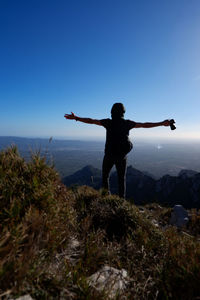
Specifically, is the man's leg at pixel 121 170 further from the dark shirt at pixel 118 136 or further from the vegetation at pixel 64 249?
the vegetation at pixel 64 249

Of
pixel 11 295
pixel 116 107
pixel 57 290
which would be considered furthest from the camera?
pixel 116 107

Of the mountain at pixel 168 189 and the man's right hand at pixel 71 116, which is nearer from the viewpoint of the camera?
the man's right hand at pixel 71 116

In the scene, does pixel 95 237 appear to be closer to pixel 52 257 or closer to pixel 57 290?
pixel 52 257

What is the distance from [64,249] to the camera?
2.48m

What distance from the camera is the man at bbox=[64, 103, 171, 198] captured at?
18.3ft

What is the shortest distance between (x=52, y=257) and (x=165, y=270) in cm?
146

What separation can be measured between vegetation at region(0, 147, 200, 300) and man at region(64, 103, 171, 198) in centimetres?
190

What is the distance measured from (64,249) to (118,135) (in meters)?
3.87

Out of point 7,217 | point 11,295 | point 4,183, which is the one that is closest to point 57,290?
point 11,295

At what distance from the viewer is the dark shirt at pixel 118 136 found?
5.58 metres

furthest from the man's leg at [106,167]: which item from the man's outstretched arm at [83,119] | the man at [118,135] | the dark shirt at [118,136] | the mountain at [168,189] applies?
the mountain at [168,189]

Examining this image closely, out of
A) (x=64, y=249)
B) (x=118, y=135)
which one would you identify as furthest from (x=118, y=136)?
(x=64, y=249)

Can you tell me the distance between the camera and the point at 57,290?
67.3 inches

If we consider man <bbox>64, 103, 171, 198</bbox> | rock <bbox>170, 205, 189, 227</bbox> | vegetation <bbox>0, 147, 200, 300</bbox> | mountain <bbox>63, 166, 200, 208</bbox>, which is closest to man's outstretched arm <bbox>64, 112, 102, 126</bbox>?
man <bbox>64, 103, 171, 198</bbox>
